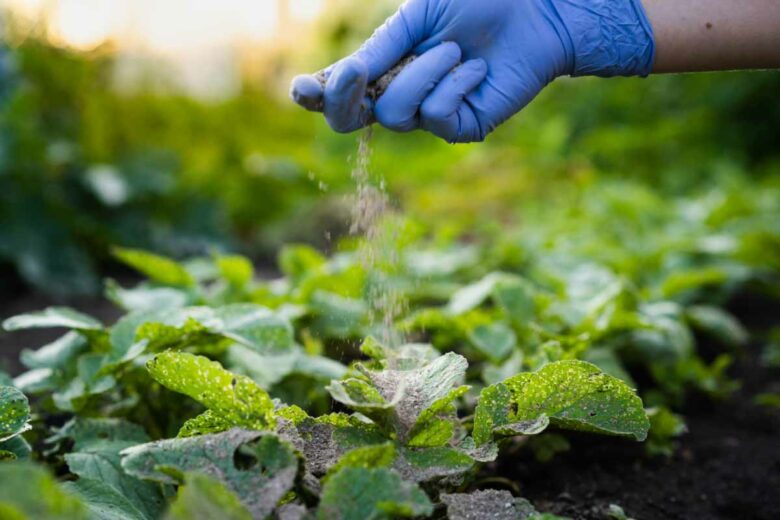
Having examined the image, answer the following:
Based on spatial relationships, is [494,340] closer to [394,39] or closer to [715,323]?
[394,39]

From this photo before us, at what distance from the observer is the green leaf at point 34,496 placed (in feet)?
2.56

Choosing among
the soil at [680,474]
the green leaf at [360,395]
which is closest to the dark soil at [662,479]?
the soil at [680,474]

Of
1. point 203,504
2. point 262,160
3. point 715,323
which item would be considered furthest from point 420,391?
point 262,160

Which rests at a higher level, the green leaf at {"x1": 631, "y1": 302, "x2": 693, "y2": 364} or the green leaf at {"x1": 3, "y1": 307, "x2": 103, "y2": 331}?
the green leaf at {"x1": 3, "y1": 307, "x2": 103, "y2": 331}

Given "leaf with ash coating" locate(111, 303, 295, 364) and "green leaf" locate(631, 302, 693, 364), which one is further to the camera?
"green leaf" locate(631, 302, 693, 364)

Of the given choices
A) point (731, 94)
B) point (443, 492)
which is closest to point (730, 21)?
point (443, 492)

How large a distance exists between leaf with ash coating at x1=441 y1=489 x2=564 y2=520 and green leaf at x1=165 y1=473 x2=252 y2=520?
1.02 feet

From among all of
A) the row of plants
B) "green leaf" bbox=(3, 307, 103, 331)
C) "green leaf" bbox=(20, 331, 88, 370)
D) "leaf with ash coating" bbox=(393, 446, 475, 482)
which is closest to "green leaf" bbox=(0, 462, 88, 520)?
the row of plants

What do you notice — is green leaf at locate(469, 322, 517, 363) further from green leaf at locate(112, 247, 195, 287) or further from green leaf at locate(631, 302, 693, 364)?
green leaf at locate(112, 247, 195, 287)

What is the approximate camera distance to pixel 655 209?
3416 millimetres

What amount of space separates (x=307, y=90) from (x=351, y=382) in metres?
0.58

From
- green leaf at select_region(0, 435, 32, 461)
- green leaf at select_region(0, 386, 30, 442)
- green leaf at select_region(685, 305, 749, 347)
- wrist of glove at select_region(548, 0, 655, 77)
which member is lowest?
green leaf at select_region(685, 305, 749, 347)

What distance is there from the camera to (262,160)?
4109mm

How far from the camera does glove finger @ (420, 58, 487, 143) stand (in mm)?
1535
